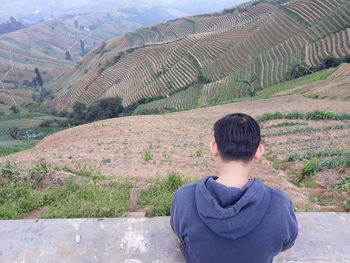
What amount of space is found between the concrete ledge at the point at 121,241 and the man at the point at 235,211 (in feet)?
1.82

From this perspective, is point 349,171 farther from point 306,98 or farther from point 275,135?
point 306,98

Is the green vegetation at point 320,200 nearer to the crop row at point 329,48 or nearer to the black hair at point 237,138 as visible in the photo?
the black hair at point 237,138

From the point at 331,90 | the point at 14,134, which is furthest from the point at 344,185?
the point at 14,134

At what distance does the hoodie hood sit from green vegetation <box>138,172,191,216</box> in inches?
61.0

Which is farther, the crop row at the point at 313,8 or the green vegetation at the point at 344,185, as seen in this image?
the crop row at the point at 313,8

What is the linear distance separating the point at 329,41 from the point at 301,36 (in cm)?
550

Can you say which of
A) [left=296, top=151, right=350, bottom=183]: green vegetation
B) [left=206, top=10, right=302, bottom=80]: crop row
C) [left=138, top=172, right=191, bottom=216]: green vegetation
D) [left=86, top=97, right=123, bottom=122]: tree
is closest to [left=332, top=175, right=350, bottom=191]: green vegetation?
[left=296, top=151, right=350, bottom=183]: green vegetation

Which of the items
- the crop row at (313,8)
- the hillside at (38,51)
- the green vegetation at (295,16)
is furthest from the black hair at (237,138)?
the hillside at (38,51)

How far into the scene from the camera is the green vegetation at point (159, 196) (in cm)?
341

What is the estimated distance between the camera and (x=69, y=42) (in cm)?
18100

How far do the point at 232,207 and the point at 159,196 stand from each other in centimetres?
230

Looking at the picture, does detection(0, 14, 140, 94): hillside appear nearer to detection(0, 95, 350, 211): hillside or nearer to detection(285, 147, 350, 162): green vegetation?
detection(0, 95, 350, 211): hillside

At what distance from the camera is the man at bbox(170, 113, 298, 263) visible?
1.83 m

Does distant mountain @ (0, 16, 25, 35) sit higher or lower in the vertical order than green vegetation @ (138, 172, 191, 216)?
lower
